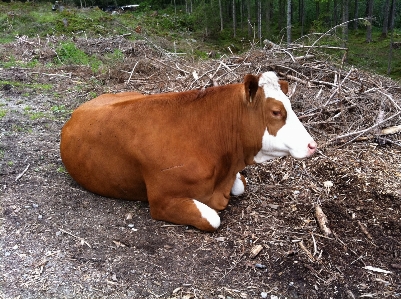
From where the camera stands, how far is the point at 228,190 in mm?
4629

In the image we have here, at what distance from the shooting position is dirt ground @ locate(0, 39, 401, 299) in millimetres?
3549

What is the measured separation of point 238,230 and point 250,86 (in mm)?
1519

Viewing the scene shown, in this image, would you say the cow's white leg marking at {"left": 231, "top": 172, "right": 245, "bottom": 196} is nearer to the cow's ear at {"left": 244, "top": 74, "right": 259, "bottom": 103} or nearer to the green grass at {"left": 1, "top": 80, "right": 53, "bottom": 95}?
the cow's ear at {"left": 244, "top": 74, "right": 259, "bottom": 103}

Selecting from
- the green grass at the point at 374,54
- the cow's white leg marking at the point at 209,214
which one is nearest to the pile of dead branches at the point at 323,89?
the cow's white leg marking at the point at 209,214

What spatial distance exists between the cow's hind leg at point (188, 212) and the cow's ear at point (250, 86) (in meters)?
1.19

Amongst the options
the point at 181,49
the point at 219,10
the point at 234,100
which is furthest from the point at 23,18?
the point at 234,100

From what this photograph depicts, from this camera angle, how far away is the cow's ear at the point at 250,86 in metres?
3.94

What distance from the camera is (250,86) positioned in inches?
159

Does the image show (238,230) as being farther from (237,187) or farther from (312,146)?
(312,146)

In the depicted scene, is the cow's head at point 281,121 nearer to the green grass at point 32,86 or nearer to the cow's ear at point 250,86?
the cow's ear at point 250,86

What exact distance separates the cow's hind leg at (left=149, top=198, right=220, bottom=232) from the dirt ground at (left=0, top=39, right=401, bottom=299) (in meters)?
0.11

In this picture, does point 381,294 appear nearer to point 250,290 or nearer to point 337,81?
point 250,290

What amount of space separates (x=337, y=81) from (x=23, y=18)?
19.4 metres

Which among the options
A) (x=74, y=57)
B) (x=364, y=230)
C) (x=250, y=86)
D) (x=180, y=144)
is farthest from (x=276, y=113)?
(x=74, y=57)
